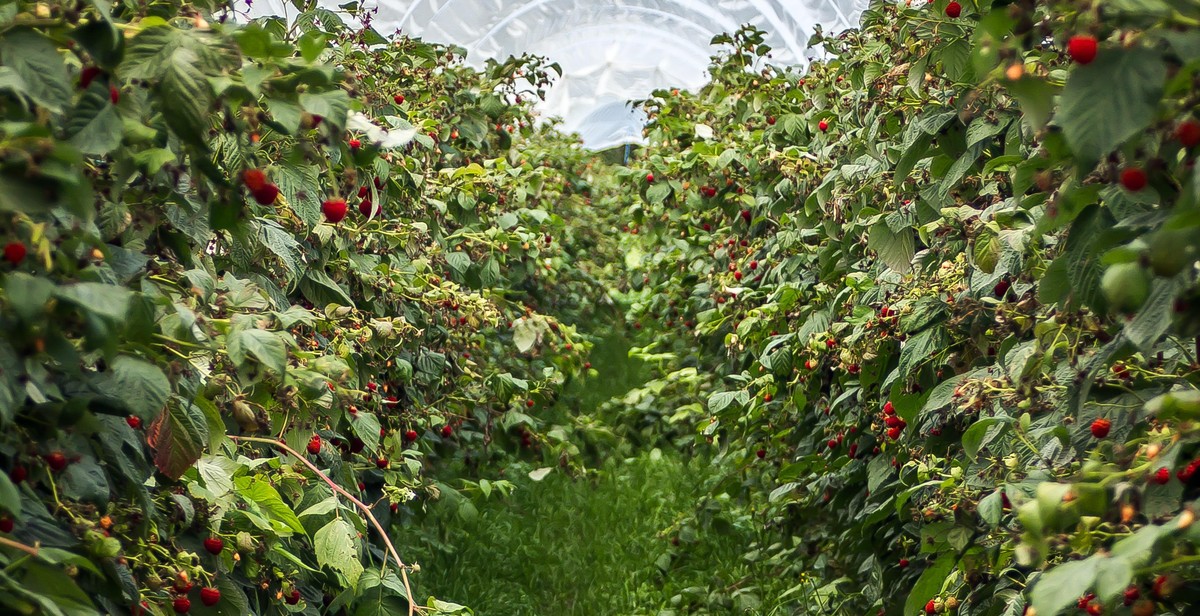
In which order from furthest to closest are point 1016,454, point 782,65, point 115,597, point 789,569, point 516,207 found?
point 782,65
point 516,207
point 789,569
point 1016,454
point 115,597

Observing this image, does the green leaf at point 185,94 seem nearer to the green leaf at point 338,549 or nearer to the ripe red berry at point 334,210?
the ripe red berry at point 334,210

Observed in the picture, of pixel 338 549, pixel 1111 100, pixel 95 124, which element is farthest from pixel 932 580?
pixel 95 124

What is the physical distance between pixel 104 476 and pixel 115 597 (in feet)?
0.43

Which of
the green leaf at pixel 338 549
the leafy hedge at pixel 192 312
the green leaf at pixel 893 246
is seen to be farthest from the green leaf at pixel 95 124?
the green leaf at pixel 893 246

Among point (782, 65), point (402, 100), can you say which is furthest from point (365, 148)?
point (782, 65)

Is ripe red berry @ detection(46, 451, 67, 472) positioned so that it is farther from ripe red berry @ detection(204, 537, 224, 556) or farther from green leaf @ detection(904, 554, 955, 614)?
green leaf @ detection(904, 554, 955, 614)

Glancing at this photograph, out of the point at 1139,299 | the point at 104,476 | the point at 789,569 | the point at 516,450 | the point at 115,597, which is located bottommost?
the point at 789,569

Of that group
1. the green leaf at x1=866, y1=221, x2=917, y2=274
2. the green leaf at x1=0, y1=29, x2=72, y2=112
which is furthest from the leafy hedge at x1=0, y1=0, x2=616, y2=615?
the green leaf at x1=866, y1=221, x2=917, y2=274

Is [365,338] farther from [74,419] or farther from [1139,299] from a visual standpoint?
[1139,299]

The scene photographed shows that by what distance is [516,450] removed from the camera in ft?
13.7

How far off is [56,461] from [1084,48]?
40.1 inches

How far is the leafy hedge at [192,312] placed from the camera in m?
1.00

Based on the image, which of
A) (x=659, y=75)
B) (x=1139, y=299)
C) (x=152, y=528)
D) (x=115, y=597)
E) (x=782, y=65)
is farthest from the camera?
(x=659, y=75)

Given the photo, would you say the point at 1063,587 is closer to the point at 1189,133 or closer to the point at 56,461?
the point at 1189,133
